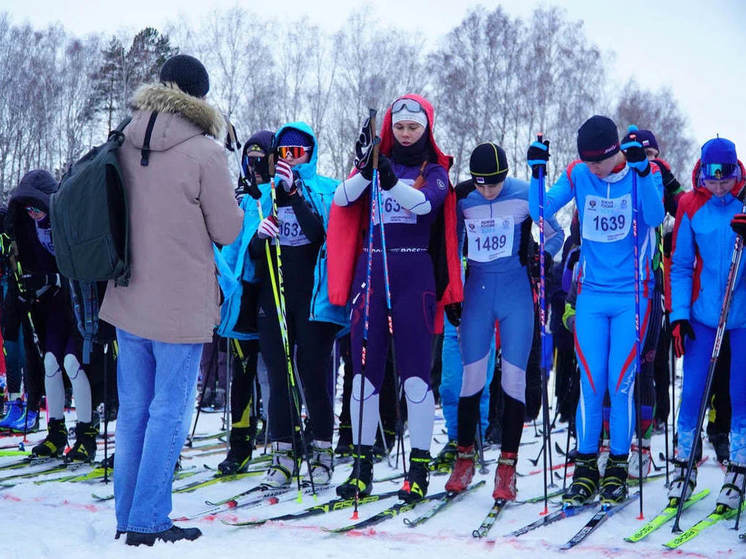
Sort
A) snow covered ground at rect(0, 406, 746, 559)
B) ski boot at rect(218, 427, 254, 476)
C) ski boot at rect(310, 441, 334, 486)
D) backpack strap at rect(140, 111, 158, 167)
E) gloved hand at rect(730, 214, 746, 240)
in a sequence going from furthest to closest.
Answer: ski boot at rect(218, 427, 254, 476) → ski boot at rect(310, 441, 334, 486) → gloved hand at rect(730, 214, 746, 240) → backpack strap at rect(140, 111, 158, 167) → snow covered ground at rect(0, 406, 746, 559)

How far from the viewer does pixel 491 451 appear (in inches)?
253

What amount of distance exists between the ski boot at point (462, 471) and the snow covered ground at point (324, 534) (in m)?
0.09

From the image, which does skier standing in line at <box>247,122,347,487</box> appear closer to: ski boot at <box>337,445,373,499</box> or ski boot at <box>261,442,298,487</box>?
ski boot at <box>261,442,298,487</box>

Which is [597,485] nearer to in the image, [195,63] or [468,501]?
[468,501]

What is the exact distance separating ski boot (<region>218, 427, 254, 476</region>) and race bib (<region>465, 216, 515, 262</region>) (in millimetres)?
1961

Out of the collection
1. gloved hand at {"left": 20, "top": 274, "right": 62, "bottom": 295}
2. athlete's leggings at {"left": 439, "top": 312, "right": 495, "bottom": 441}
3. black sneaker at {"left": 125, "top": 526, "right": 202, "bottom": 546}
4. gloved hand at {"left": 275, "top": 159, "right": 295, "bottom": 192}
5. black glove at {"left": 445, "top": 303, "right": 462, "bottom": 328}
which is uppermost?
gloved hand at {"left": 275, "top": 159, "right": 295, "bottom": 192}

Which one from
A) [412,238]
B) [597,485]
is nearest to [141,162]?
[412,238]

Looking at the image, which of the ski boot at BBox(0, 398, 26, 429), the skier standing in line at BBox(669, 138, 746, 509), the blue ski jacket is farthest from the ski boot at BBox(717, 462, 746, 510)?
the ski boot at BBox(0, 398, 26, 429)

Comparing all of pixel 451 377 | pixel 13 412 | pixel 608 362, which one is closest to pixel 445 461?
pixel 451 377

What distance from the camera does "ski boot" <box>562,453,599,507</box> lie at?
4262mm

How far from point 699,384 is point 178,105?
318 cm

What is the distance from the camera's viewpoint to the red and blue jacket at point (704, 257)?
173 inches

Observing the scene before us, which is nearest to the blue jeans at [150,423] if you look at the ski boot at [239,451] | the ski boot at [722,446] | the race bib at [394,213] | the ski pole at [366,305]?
the ski pole at [366,305]

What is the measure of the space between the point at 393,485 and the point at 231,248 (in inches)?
73.6
